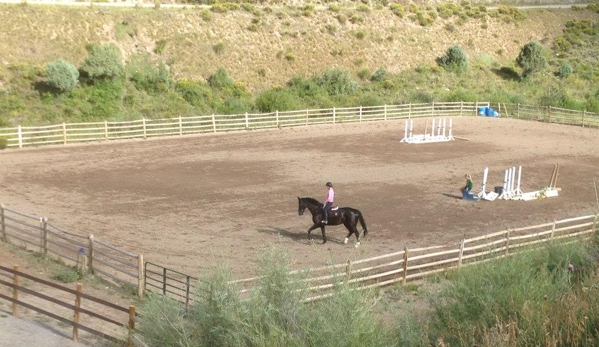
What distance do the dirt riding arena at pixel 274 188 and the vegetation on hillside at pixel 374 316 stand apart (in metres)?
3.03

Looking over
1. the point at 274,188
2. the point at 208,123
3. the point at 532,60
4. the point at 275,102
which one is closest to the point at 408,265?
the point at 274,188

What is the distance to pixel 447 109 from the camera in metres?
50.9

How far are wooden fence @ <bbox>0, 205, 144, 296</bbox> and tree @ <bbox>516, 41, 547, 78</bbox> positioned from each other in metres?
55.3

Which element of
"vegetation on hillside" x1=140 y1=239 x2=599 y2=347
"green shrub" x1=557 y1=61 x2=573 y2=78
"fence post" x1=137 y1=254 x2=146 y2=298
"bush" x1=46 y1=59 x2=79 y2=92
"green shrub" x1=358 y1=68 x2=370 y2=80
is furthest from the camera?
"green shrub" x1=557 y1=61 x2=573 y2=78

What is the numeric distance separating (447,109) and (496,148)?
15125mm

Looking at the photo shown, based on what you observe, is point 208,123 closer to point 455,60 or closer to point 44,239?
point 44,239

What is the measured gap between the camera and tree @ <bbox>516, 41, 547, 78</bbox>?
6625 centimetres

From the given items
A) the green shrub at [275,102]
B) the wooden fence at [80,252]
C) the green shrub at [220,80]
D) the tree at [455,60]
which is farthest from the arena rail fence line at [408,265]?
the tree at [455,60]

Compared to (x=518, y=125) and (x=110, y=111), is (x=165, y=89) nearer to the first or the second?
(x=110, y=111)

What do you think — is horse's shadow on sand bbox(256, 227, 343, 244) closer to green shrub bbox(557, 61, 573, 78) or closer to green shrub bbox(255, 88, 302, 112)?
green shrub bbox(255, 88, 302, 112)

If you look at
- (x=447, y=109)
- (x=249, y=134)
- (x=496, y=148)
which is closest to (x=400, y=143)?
(x=496, y=148)

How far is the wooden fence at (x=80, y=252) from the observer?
15.3 meters

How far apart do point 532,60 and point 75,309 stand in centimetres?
6063

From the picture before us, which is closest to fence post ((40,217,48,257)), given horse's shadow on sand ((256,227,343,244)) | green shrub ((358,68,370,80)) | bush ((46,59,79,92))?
horse's shadow on sand ((256,227,343,244))
